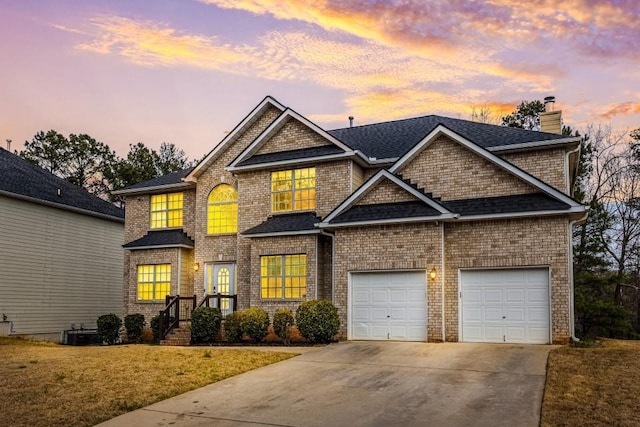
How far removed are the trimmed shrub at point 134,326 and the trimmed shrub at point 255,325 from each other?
19.9ft

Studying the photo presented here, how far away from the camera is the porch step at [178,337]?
62.0ft

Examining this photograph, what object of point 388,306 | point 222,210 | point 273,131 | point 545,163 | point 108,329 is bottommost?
point 108,329

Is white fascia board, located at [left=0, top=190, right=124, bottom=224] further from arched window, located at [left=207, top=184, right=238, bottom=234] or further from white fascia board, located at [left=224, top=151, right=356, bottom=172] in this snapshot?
white fascia board, located at [left=224, top=151, right=356, bottom=172]

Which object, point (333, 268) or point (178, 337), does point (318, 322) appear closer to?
point (333, 268)

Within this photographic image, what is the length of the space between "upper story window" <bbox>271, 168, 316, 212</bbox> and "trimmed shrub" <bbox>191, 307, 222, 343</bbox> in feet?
15.1

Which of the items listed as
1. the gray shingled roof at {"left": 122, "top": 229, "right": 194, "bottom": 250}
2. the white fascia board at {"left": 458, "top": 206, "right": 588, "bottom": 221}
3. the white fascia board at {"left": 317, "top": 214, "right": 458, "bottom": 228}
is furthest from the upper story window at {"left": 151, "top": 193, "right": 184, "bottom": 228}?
the white fascia board at {"left": 458, "top": 206, "right": 588, "bottom": 221}

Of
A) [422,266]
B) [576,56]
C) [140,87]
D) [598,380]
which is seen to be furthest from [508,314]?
[140,87]

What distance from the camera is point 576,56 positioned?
20.0 m

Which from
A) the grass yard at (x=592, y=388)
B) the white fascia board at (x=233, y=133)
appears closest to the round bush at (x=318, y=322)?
the grass yard at (x=592, y=388)

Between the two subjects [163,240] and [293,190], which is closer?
[293,190]

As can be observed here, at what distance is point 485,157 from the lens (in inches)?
677

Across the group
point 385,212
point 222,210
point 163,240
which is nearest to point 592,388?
point 385,212

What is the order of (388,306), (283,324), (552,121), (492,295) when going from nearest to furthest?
(492,295)
(388,306)
(283,324)
(552,121)

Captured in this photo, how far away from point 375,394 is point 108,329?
1524cm
